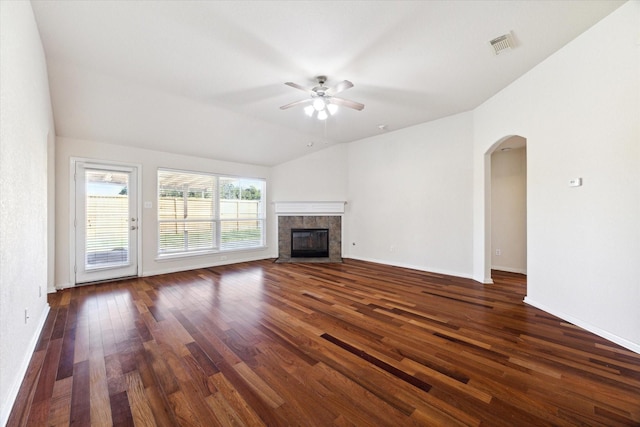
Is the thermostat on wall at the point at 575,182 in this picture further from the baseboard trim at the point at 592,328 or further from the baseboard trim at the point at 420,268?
the baseboard trim at the point at 420,268

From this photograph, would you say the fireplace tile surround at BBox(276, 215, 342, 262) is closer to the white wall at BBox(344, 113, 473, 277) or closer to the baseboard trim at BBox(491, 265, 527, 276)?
the white wall at BBox(344, 113, 473, 277)

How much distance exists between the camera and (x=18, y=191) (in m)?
1.79

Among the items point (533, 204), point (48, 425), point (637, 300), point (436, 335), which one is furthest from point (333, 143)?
point (48, 425)

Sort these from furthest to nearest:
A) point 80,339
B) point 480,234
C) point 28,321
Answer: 1. point 480,234
2. point 80,339
3. point 28,321

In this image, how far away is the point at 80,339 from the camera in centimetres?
238

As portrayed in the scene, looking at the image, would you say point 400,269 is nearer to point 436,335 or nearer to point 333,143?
point 436,335

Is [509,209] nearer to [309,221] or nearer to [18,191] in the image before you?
[309,221]

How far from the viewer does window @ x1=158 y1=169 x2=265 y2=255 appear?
506 centimetres

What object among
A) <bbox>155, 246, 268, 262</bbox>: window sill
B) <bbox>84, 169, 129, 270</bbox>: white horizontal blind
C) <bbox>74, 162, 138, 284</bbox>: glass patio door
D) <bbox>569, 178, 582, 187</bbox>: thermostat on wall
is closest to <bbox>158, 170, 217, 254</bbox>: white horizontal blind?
<bbox>155, 246, 268, 262</bbox>: window sill

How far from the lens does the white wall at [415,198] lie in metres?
4.55

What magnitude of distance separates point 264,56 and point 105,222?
157 inches

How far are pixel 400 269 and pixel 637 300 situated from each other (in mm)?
3233

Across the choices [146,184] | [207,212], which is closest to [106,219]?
[146,184]

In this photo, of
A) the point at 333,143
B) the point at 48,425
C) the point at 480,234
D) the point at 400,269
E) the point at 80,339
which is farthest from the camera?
the point at 333,143
